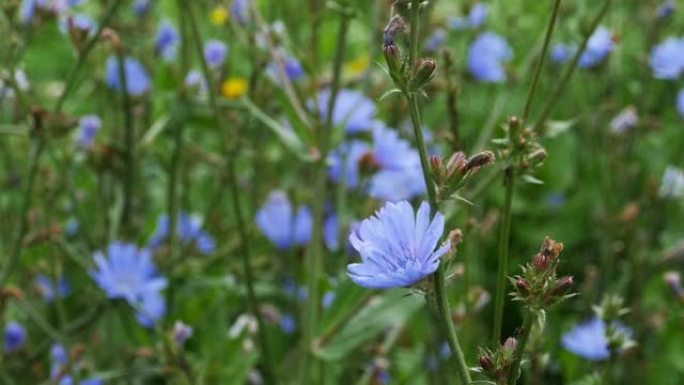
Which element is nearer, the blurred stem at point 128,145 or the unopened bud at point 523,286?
the unopened bud at point 523,286

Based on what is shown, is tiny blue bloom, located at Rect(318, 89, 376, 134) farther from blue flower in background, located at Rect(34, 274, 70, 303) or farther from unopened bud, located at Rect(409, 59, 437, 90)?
unopened bud, located at Rect(409, 59, 437, 90)

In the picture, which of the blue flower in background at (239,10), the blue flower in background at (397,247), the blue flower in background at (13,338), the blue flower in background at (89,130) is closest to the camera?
the blue flower in background at (397,247)

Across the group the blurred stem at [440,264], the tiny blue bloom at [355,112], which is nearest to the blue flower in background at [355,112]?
the tiny blue bloom at [355,112]

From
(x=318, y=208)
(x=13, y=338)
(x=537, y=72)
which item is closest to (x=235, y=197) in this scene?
(x=318, y=208)

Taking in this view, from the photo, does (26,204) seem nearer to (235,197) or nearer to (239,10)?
(235,197)

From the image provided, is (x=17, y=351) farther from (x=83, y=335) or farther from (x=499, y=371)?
(x=499, y=371)

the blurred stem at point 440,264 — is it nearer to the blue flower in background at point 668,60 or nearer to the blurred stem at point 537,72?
the blurred stem at point 537,72

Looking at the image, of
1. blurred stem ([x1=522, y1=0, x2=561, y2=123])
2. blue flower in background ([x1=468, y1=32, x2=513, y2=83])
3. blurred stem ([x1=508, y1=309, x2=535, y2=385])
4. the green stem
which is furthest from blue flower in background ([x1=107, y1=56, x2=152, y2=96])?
blurred stem ([x1=508, y1=309, x2=535, y2=385])
